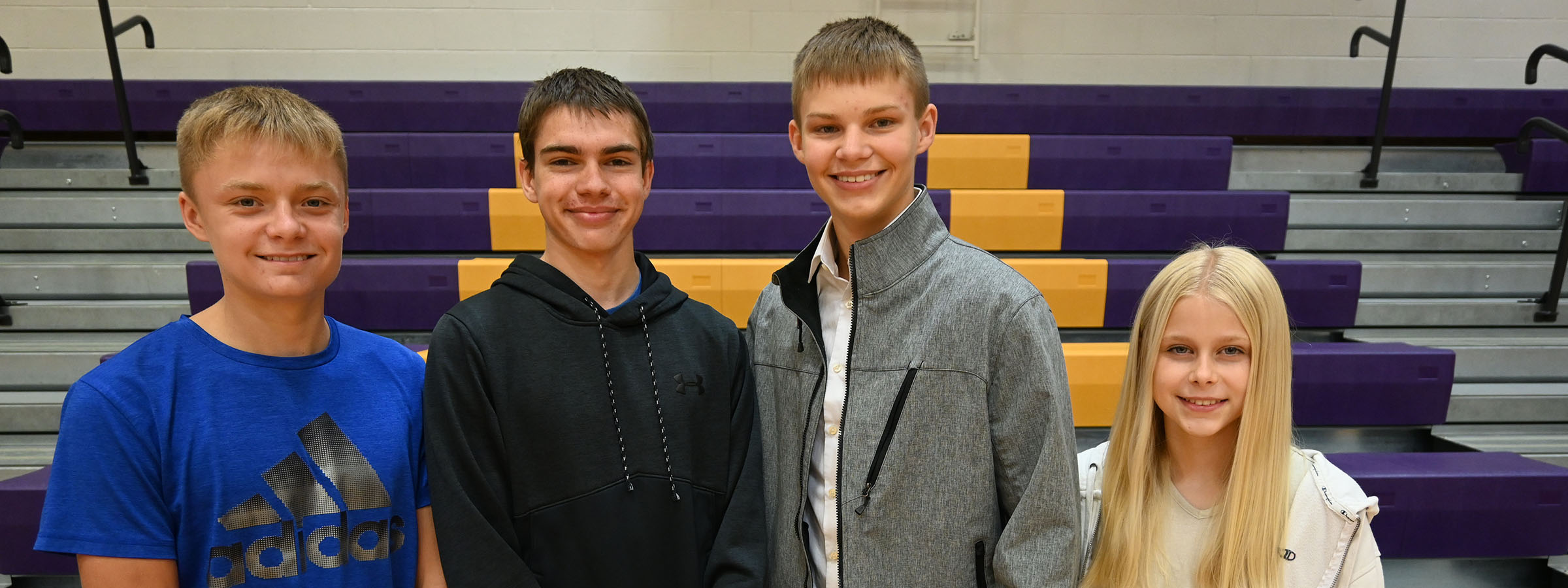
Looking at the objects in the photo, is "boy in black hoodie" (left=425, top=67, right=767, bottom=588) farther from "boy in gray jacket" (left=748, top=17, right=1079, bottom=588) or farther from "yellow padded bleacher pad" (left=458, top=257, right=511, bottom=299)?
"yellow padded bleacher pad" (left=458, top=257, right=511, bottom=299)

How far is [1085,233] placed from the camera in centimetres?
299

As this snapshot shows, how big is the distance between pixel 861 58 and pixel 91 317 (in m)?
2.86

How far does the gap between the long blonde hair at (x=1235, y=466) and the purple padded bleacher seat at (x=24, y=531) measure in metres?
2.16

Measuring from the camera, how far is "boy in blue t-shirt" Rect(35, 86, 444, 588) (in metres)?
0.90

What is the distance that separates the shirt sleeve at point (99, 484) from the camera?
0.88 metres

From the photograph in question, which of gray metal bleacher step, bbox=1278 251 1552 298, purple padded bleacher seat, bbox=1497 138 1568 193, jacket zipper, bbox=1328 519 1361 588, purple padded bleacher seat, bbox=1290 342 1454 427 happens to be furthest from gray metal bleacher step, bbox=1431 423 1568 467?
jacket zipper, bbox=1328 519 1361 588

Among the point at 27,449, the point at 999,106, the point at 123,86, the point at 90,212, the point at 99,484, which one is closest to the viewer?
the point at 99,484

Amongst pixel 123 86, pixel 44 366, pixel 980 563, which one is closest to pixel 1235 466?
pixel 980 563

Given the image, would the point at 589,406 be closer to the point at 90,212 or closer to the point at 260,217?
the point at 260,217

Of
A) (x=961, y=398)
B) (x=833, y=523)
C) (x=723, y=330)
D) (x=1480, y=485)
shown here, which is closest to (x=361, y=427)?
(x=723, y=330)

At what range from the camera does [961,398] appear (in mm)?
1076

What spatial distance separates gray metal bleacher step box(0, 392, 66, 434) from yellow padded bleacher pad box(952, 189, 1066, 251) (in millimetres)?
2783

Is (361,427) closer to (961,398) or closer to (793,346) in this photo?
(793,346)

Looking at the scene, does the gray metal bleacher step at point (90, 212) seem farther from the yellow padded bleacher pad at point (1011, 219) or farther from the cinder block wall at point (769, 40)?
the yellow padded bleacher pad at point (1011, 219)
